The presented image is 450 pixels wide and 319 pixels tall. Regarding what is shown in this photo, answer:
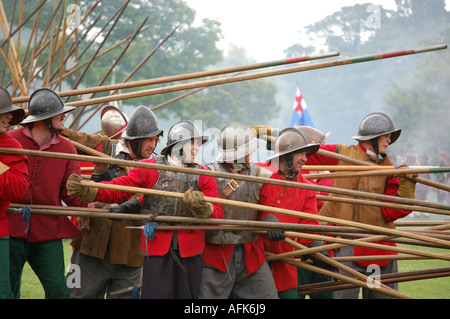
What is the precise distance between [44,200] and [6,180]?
0.71 m

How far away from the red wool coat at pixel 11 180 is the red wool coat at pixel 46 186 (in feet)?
1.07

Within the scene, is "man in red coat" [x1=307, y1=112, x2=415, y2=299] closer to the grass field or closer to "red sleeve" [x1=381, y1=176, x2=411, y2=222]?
"red sleeve" [x1=381, y1=176, x2=411, y2=222]

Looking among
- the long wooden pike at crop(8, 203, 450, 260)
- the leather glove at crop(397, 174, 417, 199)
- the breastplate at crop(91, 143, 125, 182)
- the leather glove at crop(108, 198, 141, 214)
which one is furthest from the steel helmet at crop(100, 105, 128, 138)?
the leather glove at crop(397, 174, 417, 199)

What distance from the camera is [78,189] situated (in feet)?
14.2

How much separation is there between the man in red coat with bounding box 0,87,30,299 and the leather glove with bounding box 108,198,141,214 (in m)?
0.69

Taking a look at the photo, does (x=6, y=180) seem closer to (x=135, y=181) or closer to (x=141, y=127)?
(x=135, y=181)

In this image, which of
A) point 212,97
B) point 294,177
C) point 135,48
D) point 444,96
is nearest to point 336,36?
point 212,97

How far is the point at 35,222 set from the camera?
4.71 meters

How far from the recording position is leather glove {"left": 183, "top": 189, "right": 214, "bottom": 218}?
4.32 m

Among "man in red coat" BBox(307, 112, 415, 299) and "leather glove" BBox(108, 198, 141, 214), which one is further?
"man in red coat" BBox(307, 112, 415, 299)

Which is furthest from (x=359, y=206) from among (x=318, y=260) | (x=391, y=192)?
(x=318, y=260)

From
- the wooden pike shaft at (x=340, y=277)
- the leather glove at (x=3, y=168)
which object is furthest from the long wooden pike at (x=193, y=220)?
the leather glove at (x=3, y=168)
